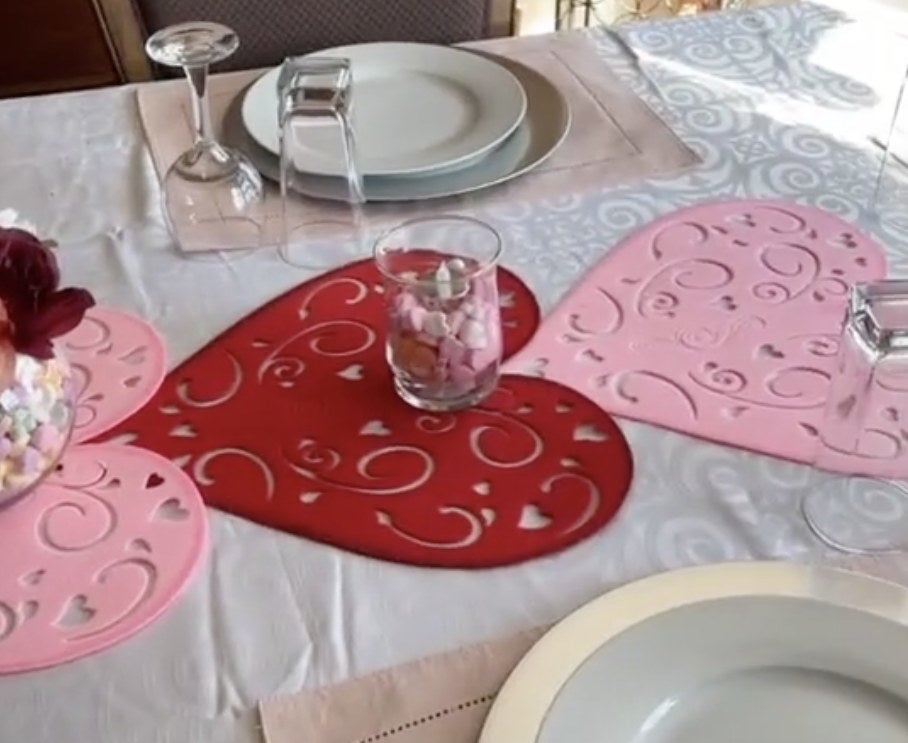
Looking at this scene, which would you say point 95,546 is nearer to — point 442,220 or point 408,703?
point 408,703

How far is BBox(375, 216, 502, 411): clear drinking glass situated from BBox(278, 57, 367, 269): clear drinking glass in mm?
171

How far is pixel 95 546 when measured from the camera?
77 centimetres

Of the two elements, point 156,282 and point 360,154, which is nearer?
point 156,282

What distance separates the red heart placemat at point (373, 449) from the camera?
779mm

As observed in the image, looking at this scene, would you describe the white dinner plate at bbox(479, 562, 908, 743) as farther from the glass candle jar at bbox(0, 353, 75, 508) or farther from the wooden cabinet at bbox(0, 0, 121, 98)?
the wooden cabinet at bbox(0, 0, 121, 98)

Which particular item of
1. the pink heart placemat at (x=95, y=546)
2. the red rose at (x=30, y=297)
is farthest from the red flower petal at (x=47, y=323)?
the pink heart placemat at (x=95, y=546)

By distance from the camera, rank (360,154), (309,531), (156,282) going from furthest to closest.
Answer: (360,154) < (156,282) < (309,531)

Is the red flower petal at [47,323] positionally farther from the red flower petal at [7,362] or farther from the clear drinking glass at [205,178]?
the clear drinking glass at [205,178]

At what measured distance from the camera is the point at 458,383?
2.81 ft

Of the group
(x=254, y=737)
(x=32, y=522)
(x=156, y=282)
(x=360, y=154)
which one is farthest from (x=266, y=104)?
(x=254, y=737)

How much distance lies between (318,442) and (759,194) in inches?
18.2

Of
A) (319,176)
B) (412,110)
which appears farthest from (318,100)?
(412,110)

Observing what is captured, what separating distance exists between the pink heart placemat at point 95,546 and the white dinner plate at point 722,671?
0.72ft

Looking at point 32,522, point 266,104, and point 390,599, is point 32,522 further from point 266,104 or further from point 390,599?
point 266,104
